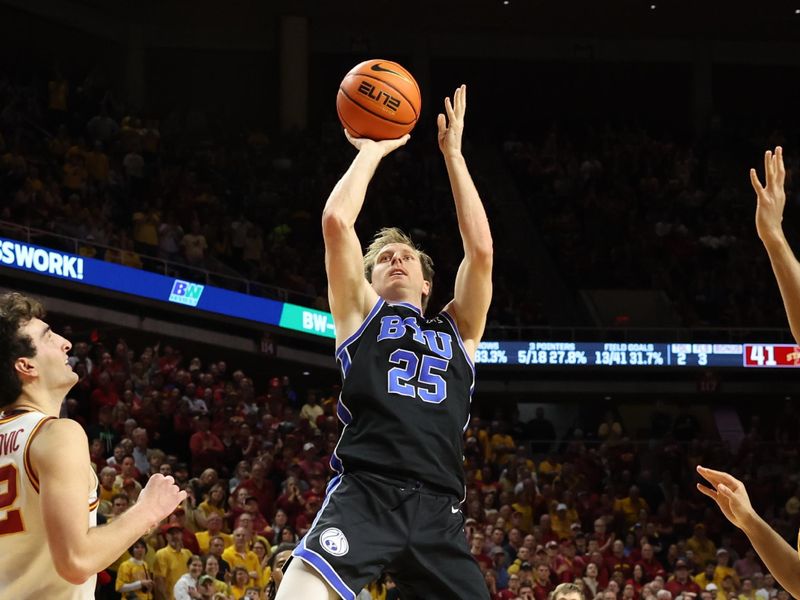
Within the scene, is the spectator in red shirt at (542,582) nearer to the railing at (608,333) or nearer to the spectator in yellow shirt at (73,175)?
the railing at (608,333)

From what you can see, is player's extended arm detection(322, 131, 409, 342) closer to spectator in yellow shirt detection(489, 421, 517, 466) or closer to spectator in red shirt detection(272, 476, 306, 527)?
spectator in red shirt detection(272, 476, 306, 527)

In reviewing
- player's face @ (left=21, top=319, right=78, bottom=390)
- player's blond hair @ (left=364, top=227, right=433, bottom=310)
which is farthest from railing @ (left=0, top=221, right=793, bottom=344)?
player's face @ (left=21, top=319, right=78, bottom=390)

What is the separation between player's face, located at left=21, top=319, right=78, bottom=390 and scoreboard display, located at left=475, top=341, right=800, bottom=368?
55.3 feet

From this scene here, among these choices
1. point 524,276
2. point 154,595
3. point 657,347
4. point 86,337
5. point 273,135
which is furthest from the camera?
point 273,135

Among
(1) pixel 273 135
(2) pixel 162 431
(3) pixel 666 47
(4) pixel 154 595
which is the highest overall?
(3) pixel 666 47

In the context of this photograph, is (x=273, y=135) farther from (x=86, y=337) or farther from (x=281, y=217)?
(x=86, y=337)

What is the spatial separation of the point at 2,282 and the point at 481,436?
6587mm

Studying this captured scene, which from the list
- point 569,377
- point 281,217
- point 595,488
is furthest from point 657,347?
point 281,217

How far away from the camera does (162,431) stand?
13.5 meters

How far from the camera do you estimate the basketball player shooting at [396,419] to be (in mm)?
4109

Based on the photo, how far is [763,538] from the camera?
3947 millimetres

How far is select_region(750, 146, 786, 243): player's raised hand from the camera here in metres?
3.85

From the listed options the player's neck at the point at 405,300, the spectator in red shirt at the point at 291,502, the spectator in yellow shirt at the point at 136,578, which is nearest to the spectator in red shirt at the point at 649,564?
the spectator in red shirt at the point at 291,502

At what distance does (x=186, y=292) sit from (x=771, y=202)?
44.1 feet
